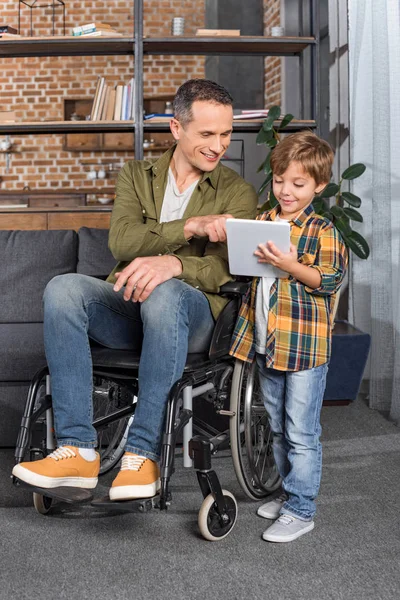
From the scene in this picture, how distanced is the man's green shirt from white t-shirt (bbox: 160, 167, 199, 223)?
0.02 m

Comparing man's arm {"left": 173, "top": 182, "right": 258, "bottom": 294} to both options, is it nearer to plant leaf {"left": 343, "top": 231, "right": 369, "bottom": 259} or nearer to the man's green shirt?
the man's green shirt

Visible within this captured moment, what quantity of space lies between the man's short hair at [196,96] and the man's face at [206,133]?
11 mm


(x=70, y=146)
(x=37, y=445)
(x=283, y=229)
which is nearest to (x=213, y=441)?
(x=37, y=445)

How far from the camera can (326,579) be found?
169 centimetres

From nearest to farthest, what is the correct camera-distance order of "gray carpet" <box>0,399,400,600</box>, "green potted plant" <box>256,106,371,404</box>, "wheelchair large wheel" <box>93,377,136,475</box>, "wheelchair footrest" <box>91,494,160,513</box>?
"gray carpet" <box>0,399,400,600</box>
"wheelchair footrest" <box>91,494,160,513</box>
"wheelchair large wheel" <box>93,377,136,475</box>
"green potted plant" <box>256,106,371,404</box>

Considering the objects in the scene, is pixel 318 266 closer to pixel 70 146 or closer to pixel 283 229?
pixel 283 229

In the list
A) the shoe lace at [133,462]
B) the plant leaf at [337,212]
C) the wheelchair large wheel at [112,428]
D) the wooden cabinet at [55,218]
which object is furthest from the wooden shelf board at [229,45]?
the shoe lace at [133,462]

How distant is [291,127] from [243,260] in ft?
7.67

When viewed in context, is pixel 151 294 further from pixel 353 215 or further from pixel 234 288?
pixel 353 215

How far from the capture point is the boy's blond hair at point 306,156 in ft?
6.31

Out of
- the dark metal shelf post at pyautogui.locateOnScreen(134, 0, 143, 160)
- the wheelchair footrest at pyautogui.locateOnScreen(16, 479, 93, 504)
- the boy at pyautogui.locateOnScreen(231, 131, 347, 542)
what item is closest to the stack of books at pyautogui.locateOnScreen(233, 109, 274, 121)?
the dark metal shelf post at pyautogui.locateOnScreen(134, 0, 143, 160)

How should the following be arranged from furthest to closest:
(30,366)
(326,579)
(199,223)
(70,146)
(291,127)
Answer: (70,146) < (291,127) < (30,366) < (199,223) < (326,579)

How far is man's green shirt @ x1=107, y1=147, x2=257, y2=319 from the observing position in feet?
6.77

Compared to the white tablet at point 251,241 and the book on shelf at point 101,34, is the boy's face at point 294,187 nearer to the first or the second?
the white tablet at point 251,241
